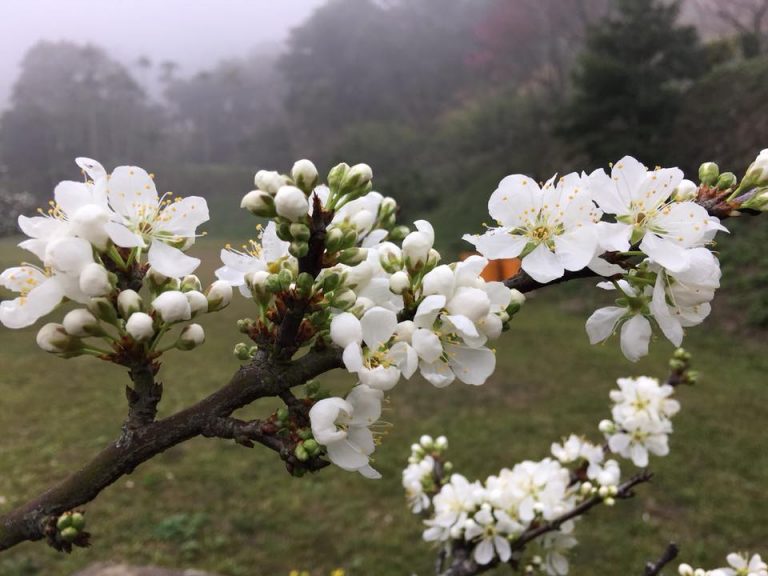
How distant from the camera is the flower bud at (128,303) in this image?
0.66 m

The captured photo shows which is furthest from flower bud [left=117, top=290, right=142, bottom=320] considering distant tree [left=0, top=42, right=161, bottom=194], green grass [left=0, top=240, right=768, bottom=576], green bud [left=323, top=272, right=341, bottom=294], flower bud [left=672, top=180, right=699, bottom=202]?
distant tree [left=0, top=42, right=161, bottom=194]

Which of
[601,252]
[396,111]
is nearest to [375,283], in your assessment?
[601,252]

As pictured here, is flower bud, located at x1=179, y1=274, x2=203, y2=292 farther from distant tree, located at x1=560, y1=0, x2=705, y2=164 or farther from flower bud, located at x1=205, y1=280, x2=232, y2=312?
distant tree, located at x1=560, y1=0, x2=705, y2=164

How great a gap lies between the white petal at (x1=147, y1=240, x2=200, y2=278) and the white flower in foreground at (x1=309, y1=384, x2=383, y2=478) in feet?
0.74

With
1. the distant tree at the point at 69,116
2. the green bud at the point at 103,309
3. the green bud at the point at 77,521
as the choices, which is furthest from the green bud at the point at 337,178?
the distant tree at the point at 69,116

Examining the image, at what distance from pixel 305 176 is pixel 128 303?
0.25m

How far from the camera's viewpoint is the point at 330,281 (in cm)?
67

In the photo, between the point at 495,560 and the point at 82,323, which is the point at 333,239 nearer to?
the point at 82,323

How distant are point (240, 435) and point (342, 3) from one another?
4568 centimetres

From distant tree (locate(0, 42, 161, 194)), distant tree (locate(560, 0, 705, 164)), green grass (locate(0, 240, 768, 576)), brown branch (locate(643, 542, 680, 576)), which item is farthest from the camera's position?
distant tree (locate(0, 42, 161, 194))

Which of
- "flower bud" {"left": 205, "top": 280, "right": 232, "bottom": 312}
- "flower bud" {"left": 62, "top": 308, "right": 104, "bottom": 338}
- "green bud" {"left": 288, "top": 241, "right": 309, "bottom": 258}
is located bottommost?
"flower bud" {"left": 205, "top": 280, "right": 232, "bottom": 312}

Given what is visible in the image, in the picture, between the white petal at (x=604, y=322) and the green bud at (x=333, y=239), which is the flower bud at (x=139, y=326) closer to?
the green bud at (x=333, y=239)

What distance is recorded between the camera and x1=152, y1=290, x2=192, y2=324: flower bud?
67 centimetres

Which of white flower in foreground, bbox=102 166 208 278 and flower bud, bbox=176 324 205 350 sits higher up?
white flower in foreground, bbox=102 166 208 278
